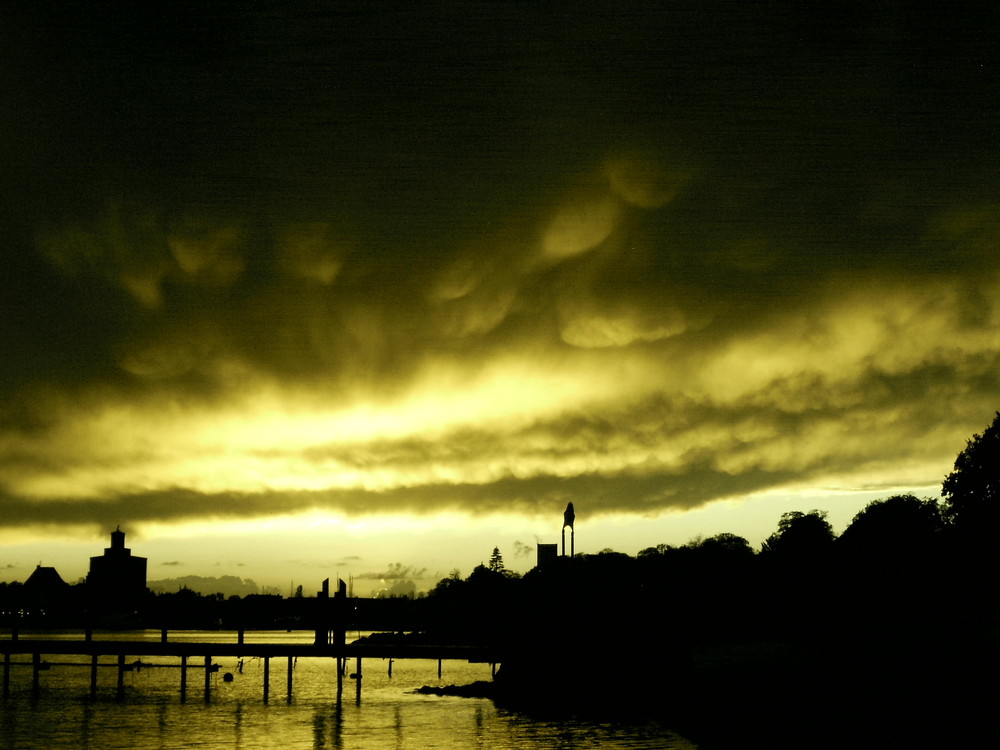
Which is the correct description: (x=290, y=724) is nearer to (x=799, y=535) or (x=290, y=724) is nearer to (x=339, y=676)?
(x=339, y=676)

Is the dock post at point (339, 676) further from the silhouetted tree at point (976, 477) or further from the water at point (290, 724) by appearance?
the silhouetted tree at point (976, 477)

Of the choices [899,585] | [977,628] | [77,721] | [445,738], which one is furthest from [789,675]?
[77,721]

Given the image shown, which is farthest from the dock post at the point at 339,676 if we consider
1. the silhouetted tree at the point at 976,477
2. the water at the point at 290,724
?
the silhouetted tree at the point at 976,477

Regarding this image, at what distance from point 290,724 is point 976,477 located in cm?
5741

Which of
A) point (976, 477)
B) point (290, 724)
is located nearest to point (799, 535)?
point (976, 477)

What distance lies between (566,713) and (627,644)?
8.15m

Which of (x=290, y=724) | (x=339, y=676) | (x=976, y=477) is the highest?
(x=976, y=477)

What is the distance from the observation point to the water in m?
53.9

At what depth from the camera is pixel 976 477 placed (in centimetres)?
7781

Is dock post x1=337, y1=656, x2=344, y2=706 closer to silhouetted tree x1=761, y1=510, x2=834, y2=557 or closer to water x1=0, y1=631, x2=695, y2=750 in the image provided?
water x1=0, y1=631, x2=695, y2=750

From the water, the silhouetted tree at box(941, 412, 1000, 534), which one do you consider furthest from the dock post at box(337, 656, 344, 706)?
the silhouetted tree at box(941, 412, 1000, 534)

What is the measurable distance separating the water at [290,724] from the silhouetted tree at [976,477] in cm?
3560

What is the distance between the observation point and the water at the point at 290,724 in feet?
177

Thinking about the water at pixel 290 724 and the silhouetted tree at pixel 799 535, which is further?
the silhouetted tree at pixel 799 535
